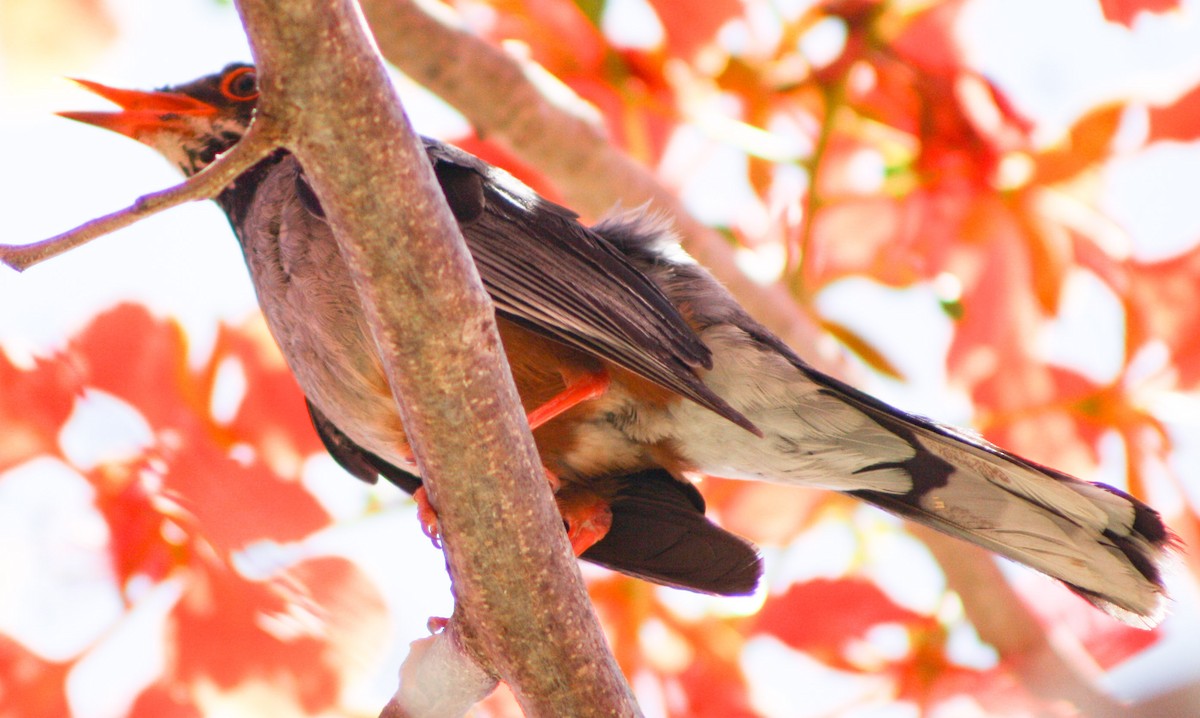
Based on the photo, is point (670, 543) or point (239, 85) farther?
point (239, 85)

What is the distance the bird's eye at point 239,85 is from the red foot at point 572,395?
139cm

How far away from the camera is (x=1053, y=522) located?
9.26 ft

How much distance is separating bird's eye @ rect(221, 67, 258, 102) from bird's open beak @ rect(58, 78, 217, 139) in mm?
A: 73

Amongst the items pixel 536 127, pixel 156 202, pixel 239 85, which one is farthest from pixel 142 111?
pixel 156 202

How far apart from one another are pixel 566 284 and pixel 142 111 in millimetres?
1538

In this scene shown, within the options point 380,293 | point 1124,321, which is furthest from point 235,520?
point 1124,321

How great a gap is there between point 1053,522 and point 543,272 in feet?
4.49

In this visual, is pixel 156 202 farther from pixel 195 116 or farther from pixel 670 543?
pixel 195 116

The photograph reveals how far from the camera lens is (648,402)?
3.03 meters

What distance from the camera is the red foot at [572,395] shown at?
284cm

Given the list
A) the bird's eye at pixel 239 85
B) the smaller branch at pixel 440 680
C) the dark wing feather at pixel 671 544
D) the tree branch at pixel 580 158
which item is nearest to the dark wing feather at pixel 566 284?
the tree branch at pixel 580 158

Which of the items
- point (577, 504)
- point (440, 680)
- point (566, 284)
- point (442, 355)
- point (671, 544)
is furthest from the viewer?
point (577, 504)

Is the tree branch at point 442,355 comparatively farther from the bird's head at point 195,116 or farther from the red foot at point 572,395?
the bird's head at point 195,116

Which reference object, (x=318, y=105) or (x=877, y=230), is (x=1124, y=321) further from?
(x=318, y=105)
